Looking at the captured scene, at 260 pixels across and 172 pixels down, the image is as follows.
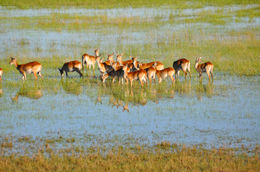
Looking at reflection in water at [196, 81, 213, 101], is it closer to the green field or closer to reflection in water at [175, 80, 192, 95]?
Answer: the green field

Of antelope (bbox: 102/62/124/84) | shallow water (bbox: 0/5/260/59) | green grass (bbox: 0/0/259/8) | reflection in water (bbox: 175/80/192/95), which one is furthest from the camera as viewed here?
green grass (bbox: 0/0/259/8)

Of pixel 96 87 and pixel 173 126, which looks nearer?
pixel 173 126

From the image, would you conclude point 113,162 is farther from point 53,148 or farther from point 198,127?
point 198,127

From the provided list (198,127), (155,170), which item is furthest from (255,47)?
(155,170)

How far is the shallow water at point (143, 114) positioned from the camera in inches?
562

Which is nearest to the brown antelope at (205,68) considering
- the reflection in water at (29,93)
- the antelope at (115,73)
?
the antelope at (115,73)

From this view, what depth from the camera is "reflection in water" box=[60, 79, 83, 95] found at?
67.6ft

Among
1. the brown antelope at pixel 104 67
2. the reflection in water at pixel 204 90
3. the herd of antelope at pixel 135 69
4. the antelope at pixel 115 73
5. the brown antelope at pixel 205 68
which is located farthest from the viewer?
the brown antelope at pixel 104 67

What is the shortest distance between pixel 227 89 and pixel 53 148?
9.49 meters

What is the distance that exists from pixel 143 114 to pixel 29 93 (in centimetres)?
574

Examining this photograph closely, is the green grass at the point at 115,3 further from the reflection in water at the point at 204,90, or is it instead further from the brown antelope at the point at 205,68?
the reflection in water at the point at 204,90

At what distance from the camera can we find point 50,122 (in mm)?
16000

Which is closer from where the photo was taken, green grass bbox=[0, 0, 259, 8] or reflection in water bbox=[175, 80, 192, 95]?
reflection in water bbox=[175, 80, 192, 95]

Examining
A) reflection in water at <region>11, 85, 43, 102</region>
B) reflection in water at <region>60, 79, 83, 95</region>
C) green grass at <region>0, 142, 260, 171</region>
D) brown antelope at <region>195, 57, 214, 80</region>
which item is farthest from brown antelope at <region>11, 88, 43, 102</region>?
brown antelope at <region>195, 57, 214, 80</region>
